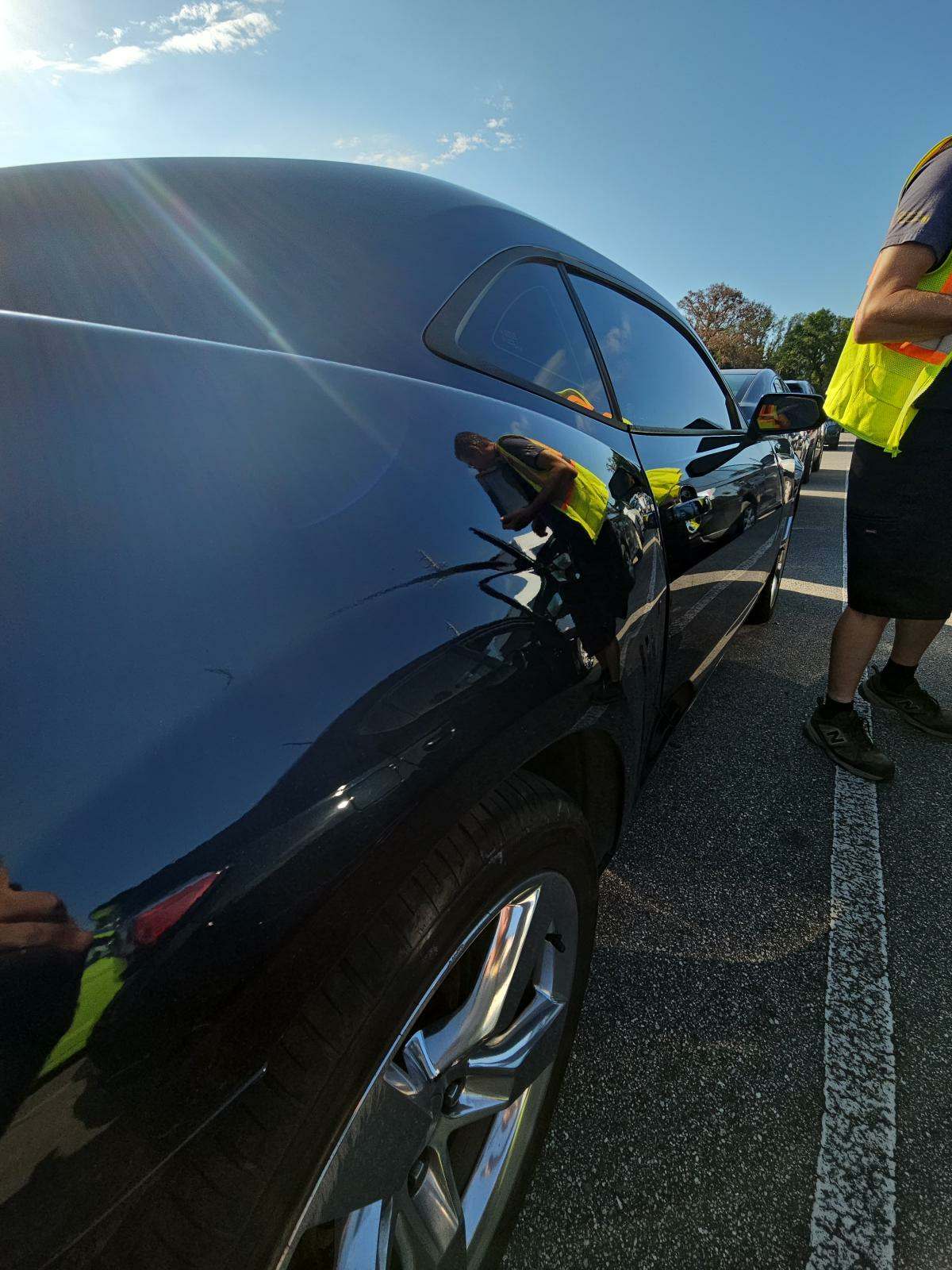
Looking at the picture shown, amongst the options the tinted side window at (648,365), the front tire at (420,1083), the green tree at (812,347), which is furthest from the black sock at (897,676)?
the green tree at (812,347)

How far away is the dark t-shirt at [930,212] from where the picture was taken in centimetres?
192

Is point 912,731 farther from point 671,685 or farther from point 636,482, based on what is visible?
point 636,482

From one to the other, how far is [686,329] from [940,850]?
2.08m

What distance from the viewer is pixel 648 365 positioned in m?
2.12

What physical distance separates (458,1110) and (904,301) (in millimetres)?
2409

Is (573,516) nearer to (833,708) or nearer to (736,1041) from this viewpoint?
(736,1041)

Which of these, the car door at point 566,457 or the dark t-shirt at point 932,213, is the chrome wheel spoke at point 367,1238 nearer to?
the car door at point 566,457

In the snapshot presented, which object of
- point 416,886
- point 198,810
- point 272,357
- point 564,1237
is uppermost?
point 272,357

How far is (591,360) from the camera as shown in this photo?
171 cm

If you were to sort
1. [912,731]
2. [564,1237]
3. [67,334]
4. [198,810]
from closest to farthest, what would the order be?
[198,810] < [67,334] < [564,1237] < [912,731]

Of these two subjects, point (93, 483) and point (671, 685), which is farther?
point (671, 685)

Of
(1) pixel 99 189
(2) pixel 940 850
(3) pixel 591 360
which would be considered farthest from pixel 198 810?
(2) pixel 940 850

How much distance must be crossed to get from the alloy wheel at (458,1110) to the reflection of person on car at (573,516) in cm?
41

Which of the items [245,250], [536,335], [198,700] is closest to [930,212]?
[536,335]
